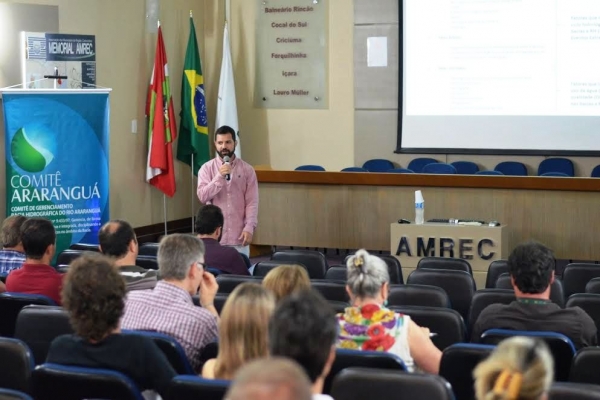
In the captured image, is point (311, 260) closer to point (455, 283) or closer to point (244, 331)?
point (455, 283)

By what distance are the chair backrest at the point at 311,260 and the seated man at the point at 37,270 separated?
1.83 meters

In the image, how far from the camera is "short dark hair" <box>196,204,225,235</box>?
5965 mm

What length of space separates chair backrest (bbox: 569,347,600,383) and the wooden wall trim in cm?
541

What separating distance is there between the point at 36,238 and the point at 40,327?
2.89ft

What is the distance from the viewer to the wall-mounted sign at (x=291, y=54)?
481 inches

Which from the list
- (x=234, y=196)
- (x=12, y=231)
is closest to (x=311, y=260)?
(x=234, y=196)

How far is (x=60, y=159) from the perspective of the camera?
29.1ft

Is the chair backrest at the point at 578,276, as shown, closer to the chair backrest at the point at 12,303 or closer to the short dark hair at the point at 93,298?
the chair backrest at the point at 12,303

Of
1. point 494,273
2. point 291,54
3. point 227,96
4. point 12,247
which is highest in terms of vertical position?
point 291,54

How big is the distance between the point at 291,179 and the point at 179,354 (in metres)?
6.23

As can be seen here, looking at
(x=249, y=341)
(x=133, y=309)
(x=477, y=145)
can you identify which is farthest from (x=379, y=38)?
(x=249, y=341)

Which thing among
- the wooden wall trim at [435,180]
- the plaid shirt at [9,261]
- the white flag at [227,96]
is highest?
the white flag at [227,96]

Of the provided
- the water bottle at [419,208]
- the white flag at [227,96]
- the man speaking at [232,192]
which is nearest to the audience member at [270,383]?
the man speaking at [232,192]

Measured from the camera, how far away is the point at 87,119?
30.0 ft
